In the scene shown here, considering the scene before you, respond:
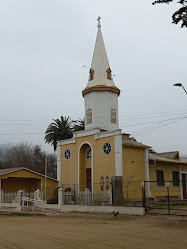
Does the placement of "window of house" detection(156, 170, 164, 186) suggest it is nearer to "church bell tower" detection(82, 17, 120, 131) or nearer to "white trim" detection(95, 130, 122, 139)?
"church bell tower" detection(82, 17, 120, 131)

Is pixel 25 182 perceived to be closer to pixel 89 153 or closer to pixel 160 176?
pixel 89 153

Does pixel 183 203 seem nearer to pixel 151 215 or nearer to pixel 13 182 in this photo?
pixel 151 215

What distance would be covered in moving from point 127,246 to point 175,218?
8.97m

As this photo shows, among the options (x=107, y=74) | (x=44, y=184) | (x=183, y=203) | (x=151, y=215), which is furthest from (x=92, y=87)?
(x=151, y=215)

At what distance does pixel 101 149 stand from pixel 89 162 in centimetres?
279

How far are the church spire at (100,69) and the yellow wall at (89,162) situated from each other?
6.09 m

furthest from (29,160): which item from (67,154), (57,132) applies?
(67,154)

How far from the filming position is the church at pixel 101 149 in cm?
2858

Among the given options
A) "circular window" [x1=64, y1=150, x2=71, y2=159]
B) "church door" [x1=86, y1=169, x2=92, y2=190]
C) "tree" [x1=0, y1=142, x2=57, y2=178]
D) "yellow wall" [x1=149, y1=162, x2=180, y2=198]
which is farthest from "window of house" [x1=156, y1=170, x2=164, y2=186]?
"tree" [x1=0, y1=142, x2=57, y2=178]

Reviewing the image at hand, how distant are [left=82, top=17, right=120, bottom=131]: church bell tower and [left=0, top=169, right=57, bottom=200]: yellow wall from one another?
701cm

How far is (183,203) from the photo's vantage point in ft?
96.5

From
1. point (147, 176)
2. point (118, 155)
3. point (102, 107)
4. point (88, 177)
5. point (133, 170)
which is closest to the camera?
point (118, 155)

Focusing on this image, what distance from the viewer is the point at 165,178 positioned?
108ft

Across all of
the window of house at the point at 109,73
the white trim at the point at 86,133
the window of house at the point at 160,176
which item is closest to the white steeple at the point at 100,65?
the window of house at the point at 109,73
